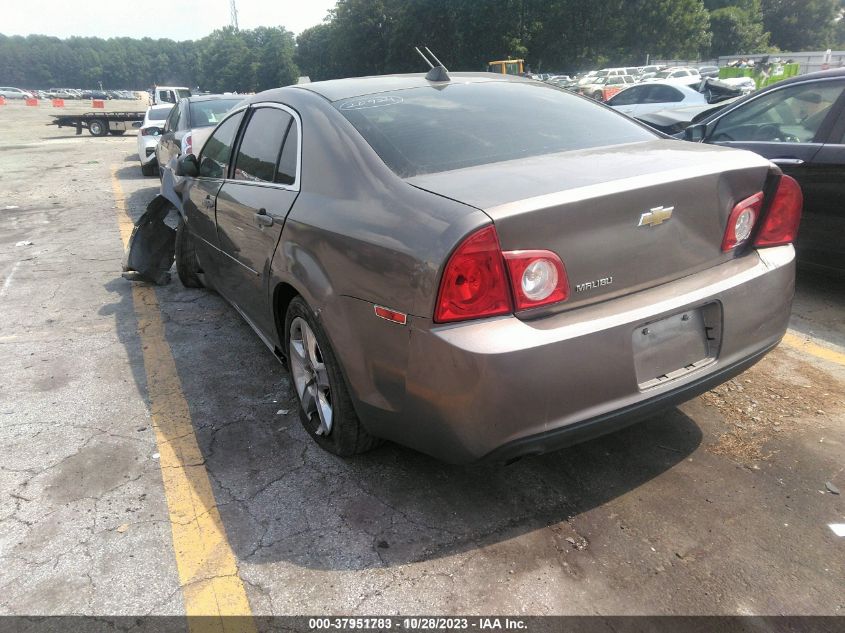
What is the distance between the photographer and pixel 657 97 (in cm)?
1631

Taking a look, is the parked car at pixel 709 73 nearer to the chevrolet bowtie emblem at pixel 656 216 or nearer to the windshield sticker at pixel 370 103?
the windshield sticker at pixel 370 103

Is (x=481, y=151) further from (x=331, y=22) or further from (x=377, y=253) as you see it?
(x=331, y=22)

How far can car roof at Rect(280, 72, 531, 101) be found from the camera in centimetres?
328

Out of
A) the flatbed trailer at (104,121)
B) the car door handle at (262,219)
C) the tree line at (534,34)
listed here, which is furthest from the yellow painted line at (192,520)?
the tree line at (534,34)

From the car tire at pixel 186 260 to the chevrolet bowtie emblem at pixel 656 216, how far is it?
396cm

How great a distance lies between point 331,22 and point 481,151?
317ft

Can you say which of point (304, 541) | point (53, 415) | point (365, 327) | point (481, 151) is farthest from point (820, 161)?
point (53, 415)

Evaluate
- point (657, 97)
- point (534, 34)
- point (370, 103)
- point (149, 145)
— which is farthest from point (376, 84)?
point (534, 34)

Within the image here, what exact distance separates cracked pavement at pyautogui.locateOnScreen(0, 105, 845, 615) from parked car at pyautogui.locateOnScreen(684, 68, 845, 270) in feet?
2.40

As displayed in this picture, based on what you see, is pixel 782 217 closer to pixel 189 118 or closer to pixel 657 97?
pixel 189 118

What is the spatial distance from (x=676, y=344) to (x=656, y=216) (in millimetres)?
487

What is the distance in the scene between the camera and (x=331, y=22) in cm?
8975

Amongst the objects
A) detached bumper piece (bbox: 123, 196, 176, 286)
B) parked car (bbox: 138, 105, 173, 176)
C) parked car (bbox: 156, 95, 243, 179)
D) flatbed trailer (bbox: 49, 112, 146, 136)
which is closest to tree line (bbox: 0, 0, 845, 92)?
flatbed trailer (bbox: 49, 112, 146, 136)

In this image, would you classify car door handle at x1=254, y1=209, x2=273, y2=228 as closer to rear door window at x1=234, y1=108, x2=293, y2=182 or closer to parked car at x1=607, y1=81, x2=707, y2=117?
rear door window at x1=234, y1=108, x2=293, y2=182
